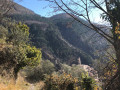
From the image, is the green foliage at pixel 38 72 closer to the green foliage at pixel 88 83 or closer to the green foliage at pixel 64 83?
the green foliage at pixel 64 83

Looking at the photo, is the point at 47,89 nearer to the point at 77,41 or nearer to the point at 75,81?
the point at 75,81

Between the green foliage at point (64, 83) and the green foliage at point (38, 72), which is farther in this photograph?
the green foliage at point (38, 72)

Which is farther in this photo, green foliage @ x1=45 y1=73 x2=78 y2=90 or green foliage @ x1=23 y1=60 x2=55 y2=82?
green foliage @ x1=23 y1=60 x2=55 y2=82

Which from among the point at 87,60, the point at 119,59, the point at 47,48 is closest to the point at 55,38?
the point at 47,48

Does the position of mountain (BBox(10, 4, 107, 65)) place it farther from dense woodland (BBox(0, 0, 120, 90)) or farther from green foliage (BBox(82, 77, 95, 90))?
green foliage (BBox(82, 77, 95, 90))

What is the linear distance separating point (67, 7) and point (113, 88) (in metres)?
2.74

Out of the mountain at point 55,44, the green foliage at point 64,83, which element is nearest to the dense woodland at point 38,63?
the green foliage at point 64,83

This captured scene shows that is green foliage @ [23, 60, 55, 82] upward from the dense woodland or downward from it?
downward

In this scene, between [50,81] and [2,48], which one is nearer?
[2,48]

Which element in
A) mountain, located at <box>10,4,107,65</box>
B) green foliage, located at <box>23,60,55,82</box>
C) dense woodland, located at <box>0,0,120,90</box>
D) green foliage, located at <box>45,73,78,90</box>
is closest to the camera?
dense woodland, located at <box>0,0,120,90</box>

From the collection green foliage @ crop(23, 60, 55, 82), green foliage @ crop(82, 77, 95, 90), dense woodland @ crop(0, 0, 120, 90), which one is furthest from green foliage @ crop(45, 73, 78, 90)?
green foliage @ crop(23, 60, 55, 82)

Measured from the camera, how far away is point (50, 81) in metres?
6.62

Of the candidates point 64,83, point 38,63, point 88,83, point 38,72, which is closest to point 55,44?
point 38,72

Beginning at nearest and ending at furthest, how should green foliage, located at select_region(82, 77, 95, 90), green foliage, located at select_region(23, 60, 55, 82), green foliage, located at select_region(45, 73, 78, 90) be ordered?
green foliage, located at select_region(82, 77, 95, 90)
green foliage, located at select_region(45, 73, 78, 90)
green foliage, located at select_region(23, 60, 55, 82)
